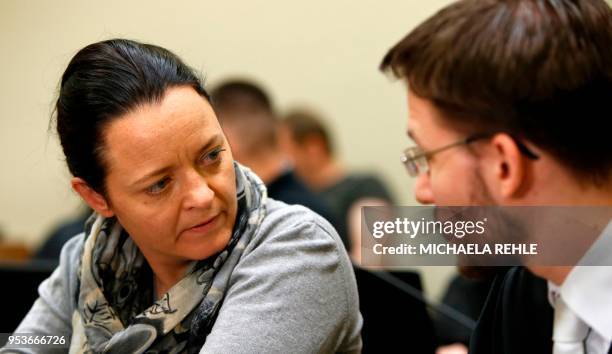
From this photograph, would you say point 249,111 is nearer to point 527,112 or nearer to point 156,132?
point 156,132

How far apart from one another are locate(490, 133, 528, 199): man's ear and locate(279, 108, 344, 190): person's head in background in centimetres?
320

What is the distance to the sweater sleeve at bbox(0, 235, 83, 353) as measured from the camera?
1436 mm

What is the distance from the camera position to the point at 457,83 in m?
1.05

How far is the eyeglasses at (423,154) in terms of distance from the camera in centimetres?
103

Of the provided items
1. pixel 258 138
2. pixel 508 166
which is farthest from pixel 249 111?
pixel 508 166

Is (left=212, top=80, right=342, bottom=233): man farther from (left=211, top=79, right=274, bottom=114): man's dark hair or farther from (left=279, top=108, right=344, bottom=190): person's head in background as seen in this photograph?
(left=279, top=108, right=344, bottom=190): person's head in background

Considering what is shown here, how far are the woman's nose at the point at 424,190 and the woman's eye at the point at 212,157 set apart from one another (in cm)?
32

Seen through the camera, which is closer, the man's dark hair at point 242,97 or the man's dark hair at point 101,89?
the man's dark hair at point 101,89

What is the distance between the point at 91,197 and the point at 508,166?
671 millimetres

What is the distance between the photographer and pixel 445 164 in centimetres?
111

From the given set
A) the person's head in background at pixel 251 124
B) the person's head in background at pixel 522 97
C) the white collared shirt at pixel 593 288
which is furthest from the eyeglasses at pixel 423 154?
the person's head in background at pixel 251 124

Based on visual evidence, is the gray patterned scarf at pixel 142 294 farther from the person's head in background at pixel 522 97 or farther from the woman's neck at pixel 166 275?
the person's head in background at pixel 522 97

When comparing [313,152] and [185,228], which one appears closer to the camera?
[185,228]

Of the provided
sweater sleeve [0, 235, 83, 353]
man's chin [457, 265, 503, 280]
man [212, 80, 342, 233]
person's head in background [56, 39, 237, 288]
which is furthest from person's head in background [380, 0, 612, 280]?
man [212, 80, 342, 233]
